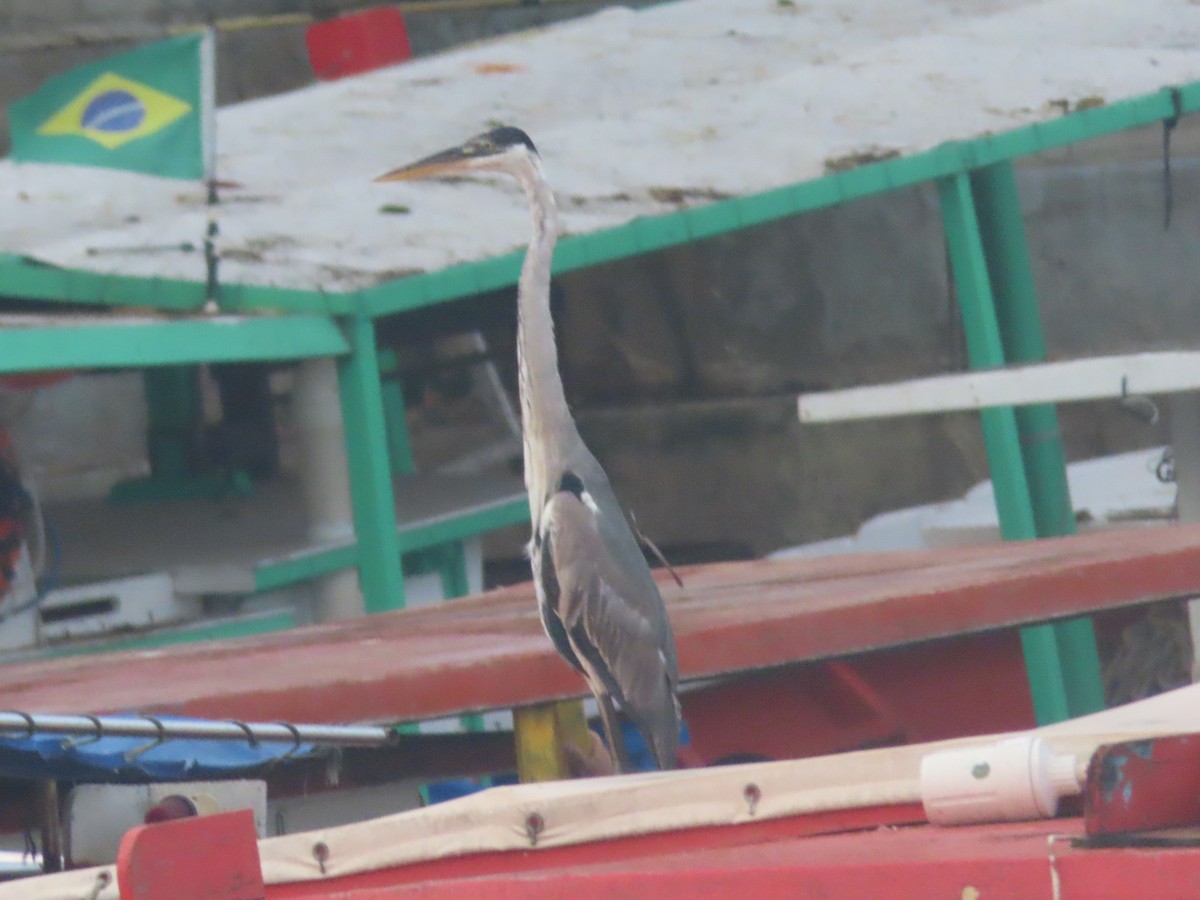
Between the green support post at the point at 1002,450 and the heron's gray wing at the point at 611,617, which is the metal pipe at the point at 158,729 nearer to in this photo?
the heron's gray wing at the point at 611,617

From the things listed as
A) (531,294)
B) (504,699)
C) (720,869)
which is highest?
(531,294)

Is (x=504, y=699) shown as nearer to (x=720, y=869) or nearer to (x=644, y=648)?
(x=644, y=648)

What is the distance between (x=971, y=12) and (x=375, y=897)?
778 cm

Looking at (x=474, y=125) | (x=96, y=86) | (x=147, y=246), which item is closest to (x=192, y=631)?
(x=147, y=246)

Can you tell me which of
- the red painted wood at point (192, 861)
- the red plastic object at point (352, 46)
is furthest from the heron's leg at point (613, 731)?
the red plastic object at point (352, 46)

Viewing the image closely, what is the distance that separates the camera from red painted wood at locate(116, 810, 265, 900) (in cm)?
229

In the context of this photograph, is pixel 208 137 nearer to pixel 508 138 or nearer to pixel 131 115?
pixel 131 115

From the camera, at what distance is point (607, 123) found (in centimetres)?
816

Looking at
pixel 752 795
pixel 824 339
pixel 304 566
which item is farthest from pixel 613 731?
pixel 824 339

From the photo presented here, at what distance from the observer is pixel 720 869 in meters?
2.19

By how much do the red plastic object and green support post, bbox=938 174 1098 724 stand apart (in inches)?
164

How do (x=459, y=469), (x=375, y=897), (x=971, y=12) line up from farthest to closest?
(x=459, y=469)
(x=971, y=12)
(x=375, y=897)

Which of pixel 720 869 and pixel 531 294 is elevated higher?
pixel 531 294

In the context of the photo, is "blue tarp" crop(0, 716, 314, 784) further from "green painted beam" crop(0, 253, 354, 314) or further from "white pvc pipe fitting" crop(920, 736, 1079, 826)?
"green painted beam" crop(0, 253, 354, 314)
